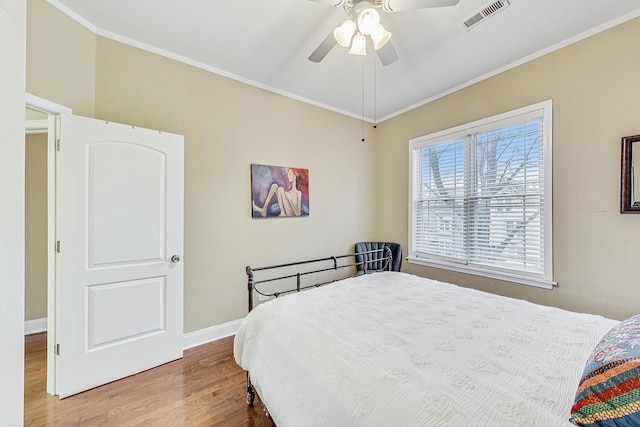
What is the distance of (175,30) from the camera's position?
219 centimetres

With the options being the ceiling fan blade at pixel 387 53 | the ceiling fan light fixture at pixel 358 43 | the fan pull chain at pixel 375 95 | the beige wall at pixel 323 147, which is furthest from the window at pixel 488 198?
the ceiling fan light fixture at pixel 358 43

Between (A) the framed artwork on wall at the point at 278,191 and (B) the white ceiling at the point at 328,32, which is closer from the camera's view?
(B) the white ceiling at the point at 328,32

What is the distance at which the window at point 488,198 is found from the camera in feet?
7.98

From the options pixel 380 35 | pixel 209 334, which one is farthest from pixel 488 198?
pixel 209 334

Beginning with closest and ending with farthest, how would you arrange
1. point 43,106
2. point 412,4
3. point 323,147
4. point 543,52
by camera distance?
1. point 412,4
2. point 43,106
3. point 543,52
4. point 323,147

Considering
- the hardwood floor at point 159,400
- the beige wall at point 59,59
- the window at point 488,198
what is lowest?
the hardwood floor at point 159,400

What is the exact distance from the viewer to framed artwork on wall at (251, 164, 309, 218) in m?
3.01

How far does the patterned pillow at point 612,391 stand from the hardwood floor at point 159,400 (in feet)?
5.27

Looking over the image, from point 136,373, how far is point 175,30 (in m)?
2.88

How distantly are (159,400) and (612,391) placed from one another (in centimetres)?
244

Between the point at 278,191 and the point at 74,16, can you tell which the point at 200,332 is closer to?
the point at 278,191

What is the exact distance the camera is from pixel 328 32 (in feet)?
7.14

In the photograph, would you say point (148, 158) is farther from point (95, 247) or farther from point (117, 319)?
point (117, 319)

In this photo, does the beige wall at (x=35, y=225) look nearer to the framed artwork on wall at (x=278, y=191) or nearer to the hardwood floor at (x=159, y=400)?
the hardwood floor at (x=159, y=400)
